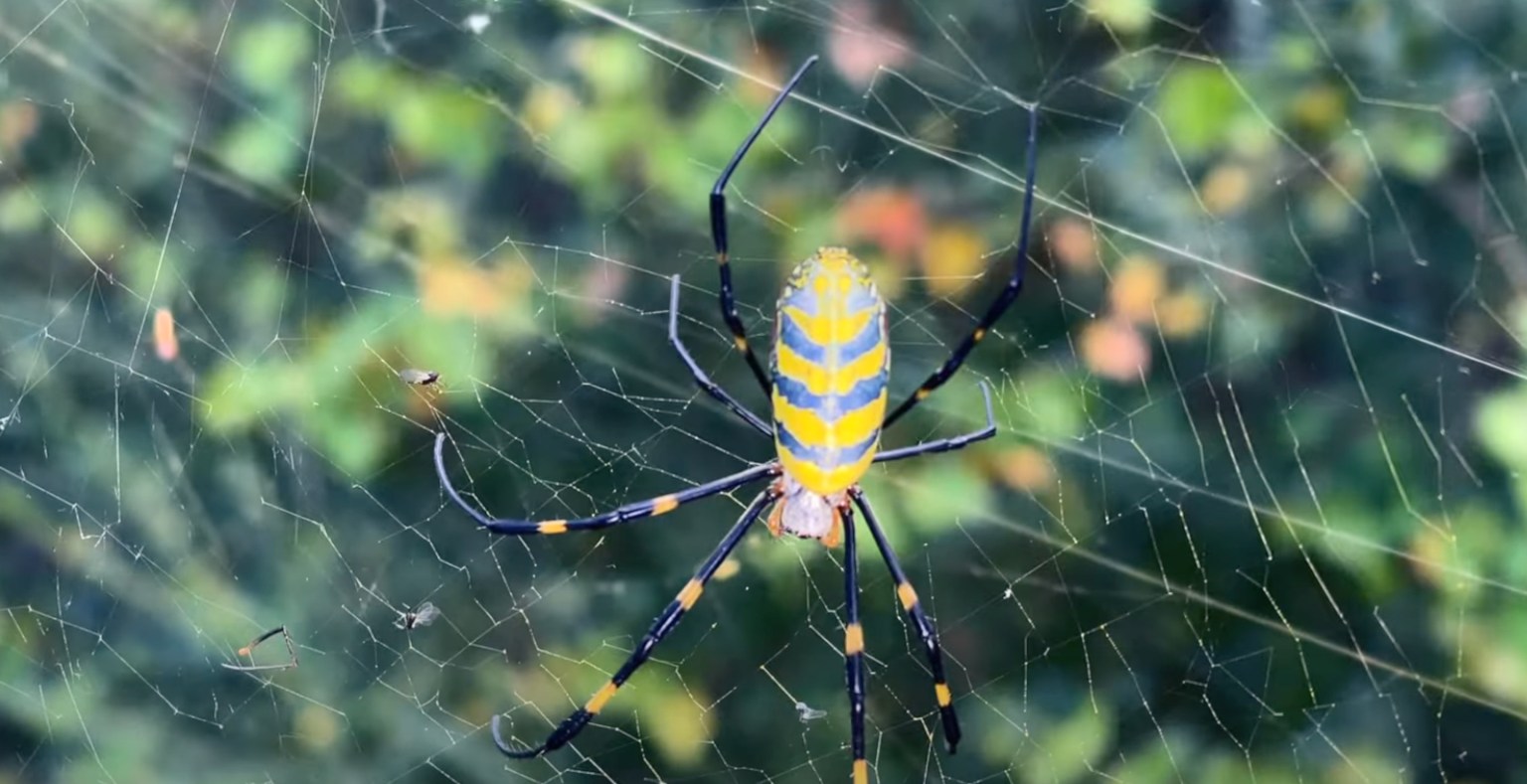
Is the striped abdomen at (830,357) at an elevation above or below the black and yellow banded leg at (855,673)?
above

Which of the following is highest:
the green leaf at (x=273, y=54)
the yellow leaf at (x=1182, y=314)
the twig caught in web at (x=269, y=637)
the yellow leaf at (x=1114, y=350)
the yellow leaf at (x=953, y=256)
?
the green leaf at (x=273, y=54)

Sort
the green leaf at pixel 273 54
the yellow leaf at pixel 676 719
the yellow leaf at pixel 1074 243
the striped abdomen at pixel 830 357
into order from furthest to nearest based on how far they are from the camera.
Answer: the yellow leaf at pixel 676 719, the green leaf at pixel 273 54, the yellow leaf at pixel 1074 243, the striped abdomen at pixel 830 357

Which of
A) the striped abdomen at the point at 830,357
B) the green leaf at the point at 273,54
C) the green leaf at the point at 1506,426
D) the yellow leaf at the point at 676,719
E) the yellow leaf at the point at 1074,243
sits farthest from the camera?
the yellow leaf at the point at 676,719

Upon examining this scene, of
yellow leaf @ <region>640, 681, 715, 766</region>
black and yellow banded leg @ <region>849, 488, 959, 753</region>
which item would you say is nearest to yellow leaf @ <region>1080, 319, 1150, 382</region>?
black and yellow banded leg @ <region>849, 488, 959, 753</region>

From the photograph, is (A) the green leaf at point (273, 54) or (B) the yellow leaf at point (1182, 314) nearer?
(B) the yellow leaf at point (1182, 314)

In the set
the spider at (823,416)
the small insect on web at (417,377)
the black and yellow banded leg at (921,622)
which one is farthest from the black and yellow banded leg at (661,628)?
the small insect on web at (417,377)

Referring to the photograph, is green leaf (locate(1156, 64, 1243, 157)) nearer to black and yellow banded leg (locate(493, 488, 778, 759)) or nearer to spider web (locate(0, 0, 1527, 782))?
spider web (locate(0, 0, 1527, 782))

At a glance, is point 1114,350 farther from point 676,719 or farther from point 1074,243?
point 676,719

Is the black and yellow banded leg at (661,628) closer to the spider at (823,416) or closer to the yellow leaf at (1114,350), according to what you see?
the spider at (823,416)
